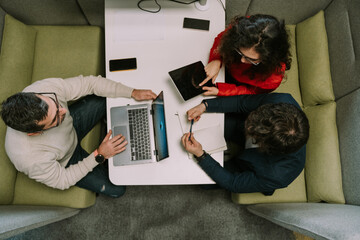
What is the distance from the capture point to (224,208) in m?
1.90

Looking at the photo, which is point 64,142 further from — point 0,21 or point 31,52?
point 0,21

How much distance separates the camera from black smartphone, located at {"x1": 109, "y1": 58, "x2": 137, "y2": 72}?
1.38 m

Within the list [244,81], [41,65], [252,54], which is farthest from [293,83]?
[41,65]

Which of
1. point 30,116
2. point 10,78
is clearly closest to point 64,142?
point 30,116

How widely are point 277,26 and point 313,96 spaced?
675 millimetres

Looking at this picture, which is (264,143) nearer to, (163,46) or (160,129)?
(160,129)

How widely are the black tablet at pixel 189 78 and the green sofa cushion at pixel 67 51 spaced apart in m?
0.71

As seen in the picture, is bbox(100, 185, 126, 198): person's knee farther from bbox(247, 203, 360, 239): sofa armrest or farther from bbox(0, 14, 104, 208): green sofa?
bbox(247, 203, 360, 239): sofa armrest

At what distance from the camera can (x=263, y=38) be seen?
3.64 ft

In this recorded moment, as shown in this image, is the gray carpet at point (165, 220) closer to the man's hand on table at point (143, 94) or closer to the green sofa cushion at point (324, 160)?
the green sofa cushion at point (324, 160)

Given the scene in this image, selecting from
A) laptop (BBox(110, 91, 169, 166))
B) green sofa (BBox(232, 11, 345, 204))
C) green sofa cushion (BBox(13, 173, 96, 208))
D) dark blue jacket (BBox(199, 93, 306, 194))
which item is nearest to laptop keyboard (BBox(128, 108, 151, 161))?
laptop (BBox(110, 91, 169, 166))

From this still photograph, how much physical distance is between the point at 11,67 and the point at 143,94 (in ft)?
3.00

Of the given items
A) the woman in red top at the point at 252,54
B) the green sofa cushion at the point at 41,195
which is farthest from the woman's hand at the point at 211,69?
the green sofa cushion at the point at 41,195

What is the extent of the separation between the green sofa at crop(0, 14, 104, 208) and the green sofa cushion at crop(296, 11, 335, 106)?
4.79 ft
